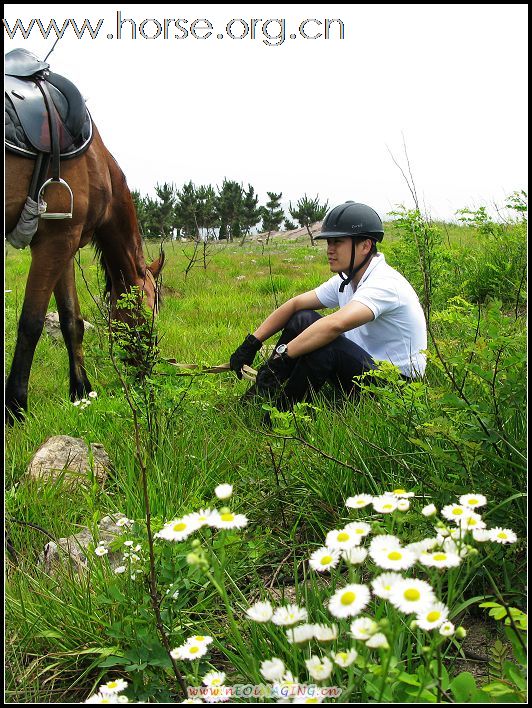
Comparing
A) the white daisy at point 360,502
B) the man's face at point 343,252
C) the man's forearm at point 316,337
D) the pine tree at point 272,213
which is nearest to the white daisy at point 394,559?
the white daisy at point 360,502

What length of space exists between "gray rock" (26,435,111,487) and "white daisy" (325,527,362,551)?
2.01m

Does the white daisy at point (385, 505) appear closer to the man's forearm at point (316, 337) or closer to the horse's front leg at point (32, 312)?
the man's forearm at point (316, 337)

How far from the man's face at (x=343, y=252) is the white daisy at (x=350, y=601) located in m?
3.64

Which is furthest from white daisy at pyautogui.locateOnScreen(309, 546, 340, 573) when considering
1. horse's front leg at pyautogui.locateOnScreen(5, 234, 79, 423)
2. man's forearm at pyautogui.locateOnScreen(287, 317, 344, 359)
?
horse's front leg at pyautogui.locateOnScreen(5, 234, 79, 423)

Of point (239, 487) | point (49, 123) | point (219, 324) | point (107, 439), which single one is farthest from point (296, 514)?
point (219, 324)

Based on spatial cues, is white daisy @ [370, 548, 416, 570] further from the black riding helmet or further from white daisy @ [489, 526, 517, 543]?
the black riding helmet

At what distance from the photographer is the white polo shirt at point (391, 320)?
4145 mm

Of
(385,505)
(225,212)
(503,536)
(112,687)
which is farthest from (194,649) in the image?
(225,212)

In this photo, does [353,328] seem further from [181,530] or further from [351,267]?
[181,530]

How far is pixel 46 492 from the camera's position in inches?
118

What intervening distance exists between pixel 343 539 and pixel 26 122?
411 centimetres

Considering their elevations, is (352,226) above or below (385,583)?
above

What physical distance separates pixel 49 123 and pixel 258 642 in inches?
159

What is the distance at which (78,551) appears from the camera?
2.43 metres
